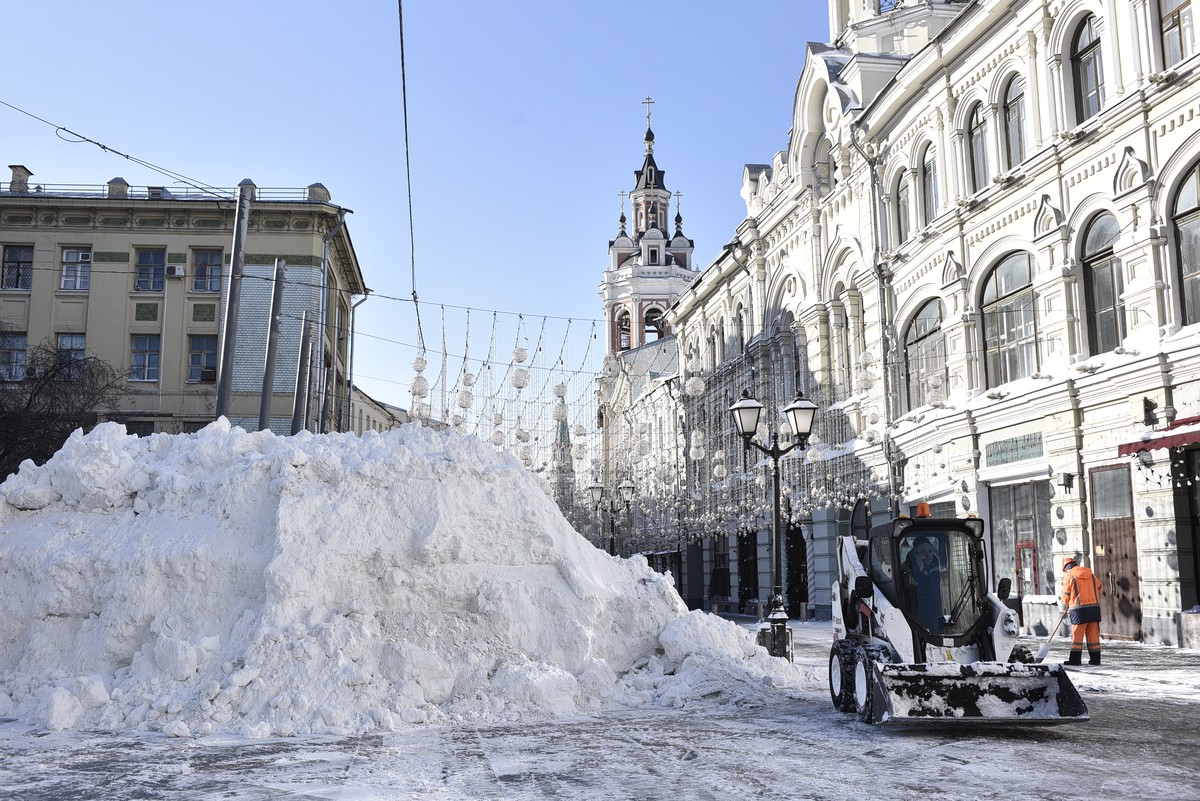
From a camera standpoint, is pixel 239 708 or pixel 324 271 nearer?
pixel 239 708

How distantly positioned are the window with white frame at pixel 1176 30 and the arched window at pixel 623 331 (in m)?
47.9

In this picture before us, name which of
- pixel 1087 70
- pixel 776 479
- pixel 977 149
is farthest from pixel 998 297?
pixel 776 479

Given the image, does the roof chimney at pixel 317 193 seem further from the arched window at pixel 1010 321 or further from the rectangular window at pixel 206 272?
the arched window at pixel 1010 321

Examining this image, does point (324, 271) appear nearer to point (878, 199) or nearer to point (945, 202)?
point (878, 199)

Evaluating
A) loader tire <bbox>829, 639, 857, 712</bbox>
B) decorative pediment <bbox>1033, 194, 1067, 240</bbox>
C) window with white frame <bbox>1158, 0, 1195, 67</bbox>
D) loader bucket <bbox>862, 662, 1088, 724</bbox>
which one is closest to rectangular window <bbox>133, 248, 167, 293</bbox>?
decorative pediment <bbox>1033, 194, 1067, 240</bbox>

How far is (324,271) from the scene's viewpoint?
1503 inches

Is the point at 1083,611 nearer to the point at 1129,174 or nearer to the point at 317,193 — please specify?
the point at 1129,174

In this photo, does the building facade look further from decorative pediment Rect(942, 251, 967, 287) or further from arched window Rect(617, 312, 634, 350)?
arched window Rect(617, 312, 634, 350)

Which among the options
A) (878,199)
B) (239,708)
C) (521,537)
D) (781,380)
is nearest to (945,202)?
(878,199)

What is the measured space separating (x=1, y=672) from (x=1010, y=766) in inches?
375

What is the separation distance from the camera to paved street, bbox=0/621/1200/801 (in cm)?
661

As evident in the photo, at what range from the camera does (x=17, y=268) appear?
39344mm

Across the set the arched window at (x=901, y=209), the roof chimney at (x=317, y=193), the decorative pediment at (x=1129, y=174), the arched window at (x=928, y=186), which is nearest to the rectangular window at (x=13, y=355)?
the roof chimney at (x=317, y=193)

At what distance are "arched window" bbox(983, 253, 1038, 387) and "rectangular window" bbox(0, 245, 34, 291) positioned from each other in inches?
1336
